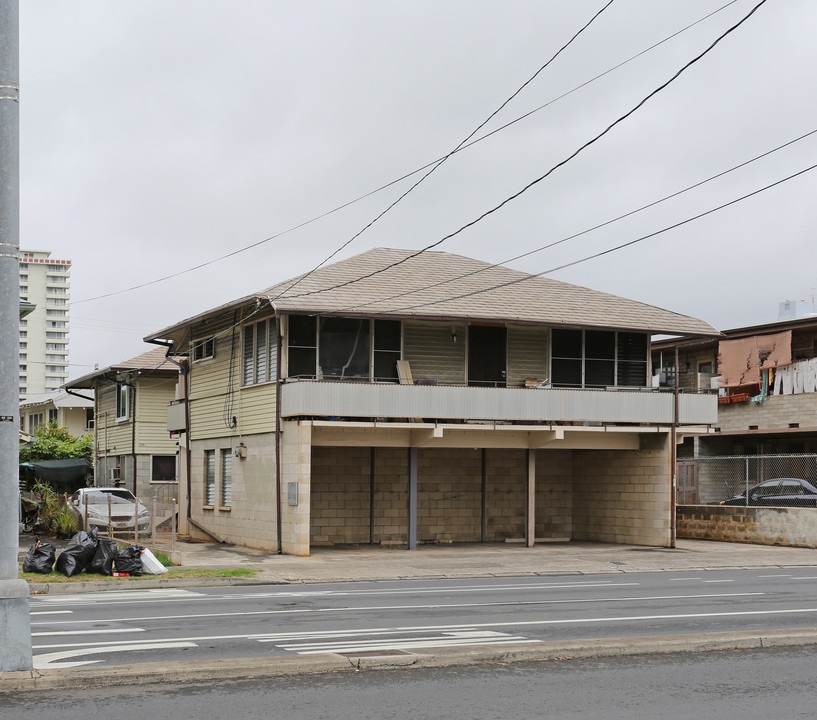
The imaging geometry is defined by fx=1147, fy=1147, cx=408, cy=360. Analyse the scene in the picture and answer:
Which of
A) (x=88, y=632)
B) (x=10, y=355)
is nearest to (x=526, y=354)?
(x=88, y=632)

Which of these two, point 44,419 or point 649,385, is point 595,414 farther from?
point 44,419

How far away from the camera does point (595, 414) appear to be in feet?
99.2

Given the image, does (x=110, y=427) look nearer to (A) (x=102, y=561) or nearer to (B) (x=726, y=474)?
(B) (x=726, y=474)

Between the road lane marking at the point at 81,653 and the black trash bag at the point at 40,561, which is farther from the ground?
the road lane marking at the point at 81,653

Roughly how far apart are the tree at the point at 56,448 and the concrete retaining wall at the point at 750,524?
91.0 feet

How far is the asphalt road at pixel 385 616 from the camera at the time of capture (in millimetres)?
11633

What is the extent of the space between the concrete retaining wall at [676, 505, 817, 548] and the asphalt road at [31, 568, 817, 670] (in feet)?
34.6

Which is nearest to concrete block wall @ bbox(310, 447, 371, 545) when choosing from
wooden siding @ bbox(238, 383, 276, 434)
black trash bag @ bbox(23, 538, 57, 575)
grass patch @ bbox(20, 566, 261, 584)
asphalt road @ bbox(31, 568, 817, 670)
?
wooden siding @ bbox(238, 383, 276, 434)

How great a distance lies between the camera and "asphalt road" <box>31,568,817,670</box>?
458 inches

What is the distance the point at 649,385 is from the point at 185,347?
15.0 m

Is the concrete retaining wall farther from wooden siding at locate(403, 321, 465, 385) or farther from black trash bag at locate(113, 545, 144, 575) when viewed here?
black trash bag at locate(113, 545, 144, 575)

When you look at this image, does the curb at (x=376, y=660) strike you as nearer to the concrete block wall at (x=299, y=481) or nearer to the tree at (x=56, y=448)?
the concrete block wall at (x=299, y=481)

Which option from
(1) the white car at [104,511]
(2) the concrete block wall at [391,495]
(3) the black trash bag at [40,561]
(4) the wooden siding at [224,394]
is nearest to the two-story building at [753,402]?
(2) the concrete block wall at [391,495]

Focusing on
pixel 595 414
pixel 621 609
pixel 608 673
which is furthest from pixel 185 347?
pixel 608 673
